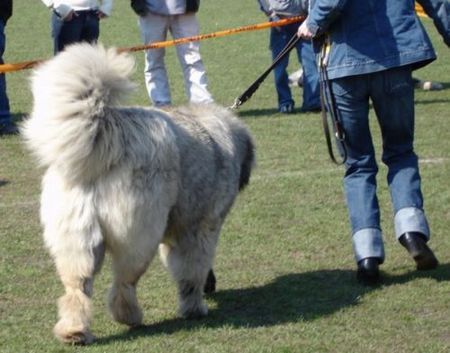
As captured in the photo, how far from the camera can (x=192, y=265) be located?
6.30 meters

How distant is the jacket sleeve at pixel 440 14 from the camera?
23.0ft

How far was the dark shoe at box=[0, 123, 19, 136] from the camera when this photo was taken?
12180 mm

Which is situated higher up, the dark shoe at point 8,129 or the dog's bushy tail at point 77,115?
the dog's bushy tail at point 77,115

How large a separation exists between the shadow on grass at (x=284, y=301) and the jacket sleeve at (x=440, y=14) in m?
1.54

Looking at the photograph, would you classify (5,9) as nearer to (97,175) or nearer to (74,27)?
(74,27)

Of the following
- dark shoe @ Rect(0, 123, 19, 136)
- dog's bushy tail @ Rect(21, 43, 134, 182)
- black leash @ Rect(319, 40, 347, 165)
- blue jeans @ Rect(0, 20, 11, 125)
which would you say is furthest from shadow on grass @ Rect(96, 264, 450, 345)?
blue jeans @ Rect(0, 20, 11, 125)

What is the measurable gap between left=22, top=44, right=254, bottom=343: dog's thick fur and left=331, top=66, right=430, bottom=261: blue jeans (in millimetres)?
1376

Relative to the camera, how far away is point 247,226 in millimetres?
8391

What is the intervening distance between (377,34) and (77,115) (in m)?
2.09

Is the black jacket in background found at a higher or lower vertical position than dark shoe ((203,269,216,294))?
higher

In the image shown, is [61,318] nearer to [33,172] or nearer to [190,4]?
[33,172]

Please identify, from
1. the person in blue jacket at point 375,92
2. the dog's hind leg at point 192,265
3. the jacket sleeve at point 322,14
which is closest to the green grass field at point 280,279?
the dog's hind leg at point 192,265

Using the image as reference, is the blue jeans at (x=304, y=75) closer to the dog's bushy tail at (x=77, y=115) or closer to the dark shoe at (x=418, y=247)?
the dark shoe at (x=418, y=247)

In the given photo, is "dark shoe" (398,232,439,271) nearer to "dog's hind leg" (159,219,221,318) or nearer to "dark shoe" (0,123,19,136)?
"dog's hind leg" (159,219,221,318)
